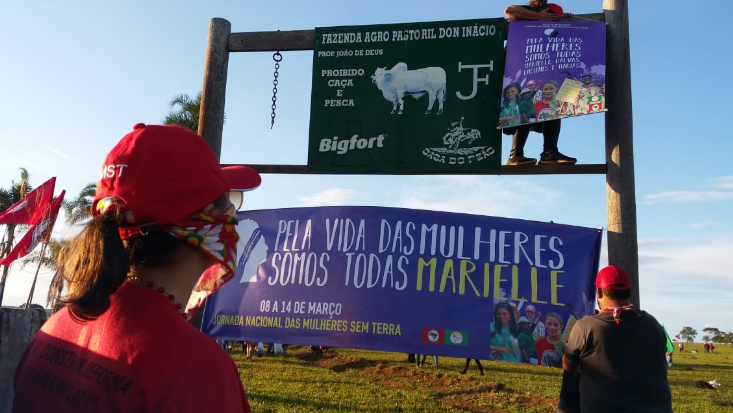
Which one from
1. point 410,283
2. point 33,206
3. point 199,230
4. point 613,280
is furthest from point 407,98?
point 33,206

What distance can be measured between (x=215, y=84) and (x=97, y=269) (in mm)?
4241

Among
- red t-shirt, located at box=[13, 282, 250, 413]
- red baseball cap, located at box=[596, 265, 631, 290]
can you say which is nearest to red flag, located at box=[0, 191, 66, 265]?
red baseball cap, located at box=[596, 265, 631, 290]

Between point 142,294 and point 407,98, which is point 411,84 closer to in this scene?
point 407,98

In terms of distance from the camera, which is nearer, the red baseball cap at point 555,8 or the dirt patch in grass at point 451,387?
the red baseball cap at point 555,8

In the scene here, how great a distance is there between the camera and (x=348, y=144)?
497 centimetres

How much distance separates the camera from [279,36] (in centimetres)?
531

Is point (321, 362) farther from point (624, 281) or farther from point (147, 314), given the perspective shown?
point (147, 314)

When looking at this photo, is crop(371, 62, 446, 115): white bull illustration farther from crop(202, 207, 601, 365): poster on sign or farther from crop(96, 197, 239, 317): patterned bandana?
crop(96, 197, 239, 317): patterned bandana

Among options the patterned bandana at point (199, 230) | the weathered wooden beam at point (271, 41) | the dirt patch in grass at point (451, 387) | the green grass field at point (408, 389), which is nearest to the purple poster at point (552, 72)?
the weathered wooden beam at point (271, 41)

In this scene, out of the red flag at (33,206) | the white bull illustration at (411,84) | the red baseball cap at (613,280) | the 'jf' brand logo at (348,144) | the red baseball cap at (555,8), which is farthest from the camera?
the red flag at (33,206)

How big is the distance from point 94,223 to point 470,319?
3.47 meters

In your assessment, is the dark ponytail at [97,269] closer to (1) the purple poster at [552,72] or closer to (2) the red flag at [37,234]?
(1) the purple poster at [552,72]

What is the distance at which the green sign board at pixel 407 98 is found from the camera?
469cm

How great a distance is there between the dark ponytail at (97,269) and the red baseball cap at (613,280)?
10.5 feet
